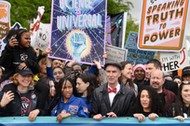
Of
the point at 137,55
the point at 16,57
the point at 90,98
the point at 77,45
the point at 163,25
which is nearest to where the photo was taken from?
the point at 90,98

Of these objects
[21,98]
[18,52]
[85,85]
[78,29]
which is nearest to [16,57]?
[18,52]

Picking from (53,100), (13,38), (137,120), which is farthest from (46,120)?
(13,38)

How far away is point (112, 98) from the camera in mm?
5809

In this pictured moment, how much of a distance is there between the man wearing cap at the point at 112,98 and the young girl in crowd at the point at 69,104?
15cm

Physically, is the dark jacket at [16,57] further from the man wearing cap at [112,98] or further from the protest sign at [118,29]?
the protest sign at [118,29]

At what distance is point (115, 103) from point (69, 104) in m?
0.55

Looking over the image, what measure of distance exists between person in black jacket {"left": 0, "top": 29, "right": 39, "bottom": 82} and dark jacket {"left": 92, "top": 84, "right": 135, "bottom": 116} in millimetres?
1234

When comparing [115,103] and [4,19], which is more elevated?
[4,19]

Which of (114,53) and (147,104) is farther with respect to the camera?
(114,53)

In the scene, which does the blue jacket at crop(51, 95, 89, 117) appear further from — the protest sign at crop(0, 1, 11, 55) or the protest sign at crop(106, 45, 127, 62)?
the protest sign at crop(0, 1, 11, 55)

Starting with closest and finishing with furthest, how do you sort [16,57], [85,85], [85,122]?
1. [85,122]
2. [85,85]
3. [16,57]

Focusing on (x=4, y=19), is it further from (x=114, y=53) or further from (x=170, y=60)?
(x=170, y=60)

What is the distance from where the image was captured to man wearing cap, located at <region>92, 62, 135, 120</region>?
574 cm

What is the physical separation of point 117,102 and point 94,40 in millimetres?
1788
